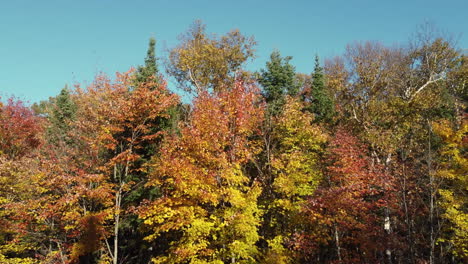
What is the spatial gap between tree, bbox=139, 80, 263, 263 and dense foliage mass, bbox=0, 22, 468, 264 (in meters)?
0.07

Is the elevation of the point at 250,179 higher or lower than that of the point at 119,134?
lower

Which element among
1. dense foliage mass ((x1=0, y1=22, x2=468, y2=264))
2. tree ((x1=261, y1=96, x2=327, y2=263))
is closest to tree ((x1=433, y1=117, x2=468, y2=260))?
dense foliage mass ((x1=0, y1=22, x2=468, y2=264))

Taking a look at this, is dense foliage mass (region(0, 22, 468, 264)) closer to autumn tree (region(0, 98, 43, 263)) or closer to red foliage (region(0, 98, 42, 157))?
autumn tree (region(0, 98, 43, 263))

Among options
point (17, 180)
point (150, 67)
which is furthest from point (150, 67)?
point (17, 180)

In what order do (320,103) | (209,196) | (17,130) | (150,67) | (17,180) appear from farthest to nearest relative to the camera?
(17,130) < (320,103) < (150,67) < (17,180) < (209,196)

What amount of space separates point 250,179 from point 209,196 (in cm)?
637

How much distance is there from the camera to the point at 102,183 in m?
15.0

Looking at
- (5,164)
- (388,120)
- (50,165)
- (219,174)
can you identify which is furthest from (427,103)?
(5,164)

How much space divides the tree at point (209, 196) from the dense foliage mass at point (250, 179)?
0.07 metres

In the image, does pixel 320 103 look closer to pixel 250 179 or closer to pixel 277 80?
pixel 277 80

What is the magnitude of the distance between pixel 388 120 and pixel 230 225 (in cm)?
1542

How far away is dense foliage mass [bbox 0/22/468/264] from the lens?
1297cm

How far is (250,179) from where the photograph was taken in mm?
18250

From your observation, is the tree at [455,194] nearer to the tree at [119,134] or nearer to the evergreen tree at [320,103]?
the evergreen tree at [320,103]
